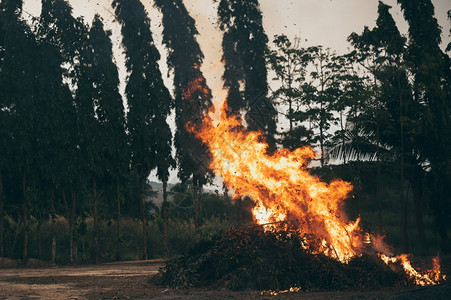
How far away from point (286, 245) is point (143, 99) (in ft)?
62.8

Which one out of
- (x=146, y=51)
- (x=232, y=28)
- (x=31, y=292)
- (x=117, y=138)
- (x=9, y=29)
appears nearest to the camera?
(x=31, y=292)

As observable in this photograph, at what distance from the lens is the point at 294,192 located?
1906cm

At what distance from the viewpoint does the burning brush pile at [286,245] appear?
17344 millimetres

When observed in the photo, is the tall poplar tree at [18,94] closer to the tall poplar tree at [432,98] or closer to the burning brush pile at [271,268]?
the burning brush pile at [271,268]

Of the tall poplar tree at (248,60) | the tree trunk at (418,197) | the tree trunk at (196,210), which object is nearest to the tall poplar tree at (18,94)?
the tree trunk at (196,210)

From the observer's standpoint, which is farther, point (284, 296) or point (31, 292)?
point (31, 292)

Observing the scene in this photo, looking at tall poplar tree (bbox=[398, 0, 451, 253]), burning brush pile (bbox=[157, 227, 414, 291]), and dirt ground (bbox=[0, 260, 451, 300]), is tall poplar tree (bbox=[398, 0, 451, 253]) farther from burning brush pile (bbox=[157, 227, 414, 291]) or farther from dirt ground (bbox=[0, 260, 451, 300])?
dirt ground (bbox=[0, 260, 451, 300])

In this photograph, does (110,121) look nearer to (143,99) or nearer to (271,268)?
(143,99)

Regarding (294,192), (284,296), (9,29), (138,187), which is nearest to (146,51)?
(9,29)

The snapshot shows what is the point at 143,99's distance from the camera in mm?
35094

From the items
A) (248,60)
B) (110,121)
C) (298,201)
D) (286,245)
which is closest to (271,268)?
(286,245)

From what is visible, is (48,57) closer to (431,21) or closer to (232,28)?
(232,28)

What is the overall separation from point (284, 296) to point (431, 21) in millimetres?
24231

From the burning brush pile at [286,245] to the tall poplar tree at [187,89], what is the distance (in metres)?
15.9
